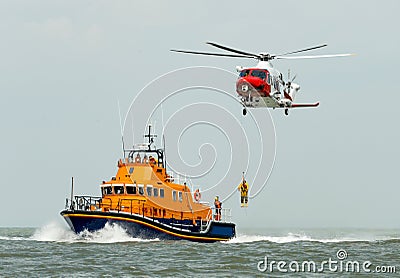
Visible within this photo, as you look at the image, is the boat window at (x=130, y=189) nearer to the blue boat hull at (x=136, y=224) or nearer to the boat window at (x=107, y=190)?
the boat window at (x=107, y=190)

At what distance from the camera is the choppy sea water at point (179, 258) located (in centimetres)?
2298

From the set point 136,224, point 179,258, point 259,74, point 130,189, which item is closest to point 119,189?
point 130,189

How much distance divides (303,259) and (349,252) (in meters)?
3.67

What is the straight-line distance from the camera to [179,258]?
25.9 metres

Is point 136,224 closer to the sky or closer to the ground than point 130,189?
closer to the ground

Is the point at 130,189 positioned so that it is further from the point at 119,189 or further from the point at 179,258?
the point at 179,258

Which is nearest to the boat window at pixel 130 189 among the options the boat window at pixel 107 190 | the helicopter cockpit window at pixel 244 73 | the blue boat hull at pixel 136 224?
the boat window at pixel 107 190

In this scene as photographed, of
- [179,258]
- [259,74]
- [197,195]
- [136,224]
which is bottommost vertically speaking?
[179,258]

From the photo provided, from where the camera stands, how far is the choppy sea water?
2298cm

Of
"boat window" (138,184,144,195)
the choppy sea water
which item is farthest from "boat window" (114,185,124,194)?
the choppy sea water

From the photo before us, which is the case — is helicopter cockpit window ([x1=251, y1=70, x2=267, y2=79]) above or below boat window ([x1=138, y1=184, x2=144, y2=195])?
above

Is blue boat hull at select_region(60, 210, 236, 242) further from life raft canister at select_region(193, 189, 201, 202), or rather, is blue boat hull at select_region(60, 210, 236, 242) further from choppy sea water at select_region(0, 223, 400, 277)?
life raft canister at select_region(193, 189, 201, 202)

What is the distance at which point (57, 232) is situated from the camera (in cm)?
3459

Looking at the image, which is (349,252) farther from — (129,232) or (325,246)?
(129,232)
